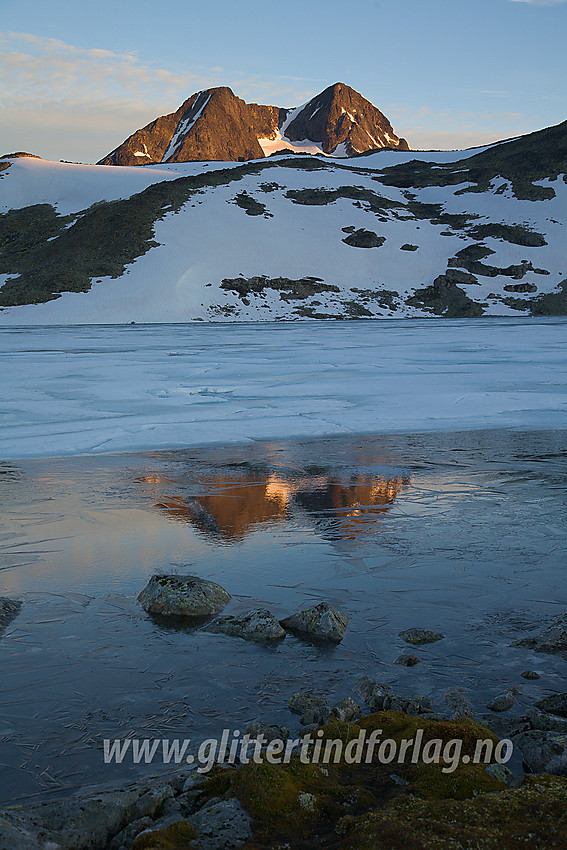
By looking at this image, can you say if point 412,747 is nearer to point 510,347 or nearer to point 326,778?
point 326,778

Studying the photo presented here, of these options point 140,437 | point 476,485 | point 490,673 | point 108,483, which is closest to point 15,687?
point 490,673

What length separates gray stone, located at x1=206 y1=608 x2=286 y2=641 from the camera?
4.32 m

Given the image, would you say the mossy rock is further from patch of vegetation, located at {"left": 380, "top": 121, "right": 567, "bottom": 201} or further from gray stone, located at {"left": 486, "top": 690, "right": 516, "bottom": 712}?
patch of vegetation, located at {"left": 380, "top": 121, "right": 567, "bottom": 201}

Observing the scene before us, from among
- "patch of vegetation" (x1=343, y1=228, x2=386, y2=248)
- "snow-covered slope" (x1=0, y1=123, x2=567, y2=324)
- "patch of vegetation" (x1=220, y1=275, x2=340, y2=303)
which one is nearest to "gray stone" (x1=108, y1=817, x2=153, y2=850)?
"snow-covered slope" (x1=0, y1=123, x2=567, y2=324)

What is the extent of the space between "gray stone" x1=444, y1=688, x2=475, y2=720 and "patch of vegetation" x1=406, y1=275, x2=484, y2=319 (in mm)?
60499

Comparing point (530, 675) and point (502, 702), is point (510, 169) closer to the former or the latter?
point (530, 675)

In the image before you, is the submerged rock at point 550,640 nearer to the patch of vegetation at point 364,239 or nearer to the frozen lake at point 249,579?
the frozen lake at point 249,579

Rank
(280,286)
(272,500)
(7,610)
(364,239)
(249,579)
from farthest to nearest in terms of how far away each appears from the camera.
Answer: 1. (364,239)
2. (280,286)
3. (272,500)
4. (249,579)
5. (7,610)

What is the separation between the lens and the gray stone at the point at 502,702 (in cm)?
348

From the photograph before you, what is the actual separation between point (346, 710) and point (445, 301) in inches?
2561

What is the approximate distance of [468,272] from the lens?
70.6m

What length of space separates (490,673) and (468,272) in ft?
233

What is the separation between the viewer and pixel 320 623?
14.2ft

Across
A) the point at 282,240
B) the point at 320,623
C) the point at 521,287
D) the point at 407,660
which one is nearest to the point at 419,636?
the point at 407,660
